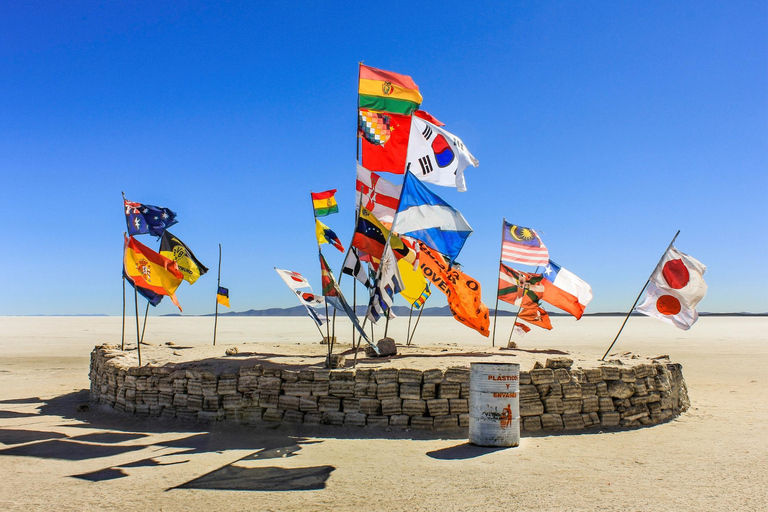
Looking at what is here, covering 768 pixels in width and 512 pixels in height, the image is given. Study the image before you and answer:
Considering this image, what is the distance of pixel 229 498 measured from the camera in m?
6.57

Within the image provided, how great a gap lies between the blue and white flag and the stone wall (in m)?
2.71

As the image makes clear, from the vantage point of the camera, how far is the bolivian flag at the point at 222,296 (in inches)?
732

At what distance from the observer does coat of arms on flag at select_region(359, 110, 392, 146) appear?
12.7m

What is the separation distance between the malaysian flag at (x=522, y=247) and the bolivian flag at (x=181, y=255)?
7.91 metres

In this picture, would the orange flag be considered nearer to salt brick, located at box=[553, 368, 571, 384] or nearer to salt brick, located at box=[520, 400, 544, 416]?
salt brick, located at box=[553, 368, 571, 384]

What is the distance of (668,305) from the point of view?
13.1 m

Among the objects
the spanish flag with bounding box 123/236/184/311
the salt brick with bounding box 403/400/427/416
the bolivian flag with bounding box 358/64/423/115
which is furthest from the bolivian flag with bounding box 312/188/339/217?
the salt brick with bounding box 403/400/427/416

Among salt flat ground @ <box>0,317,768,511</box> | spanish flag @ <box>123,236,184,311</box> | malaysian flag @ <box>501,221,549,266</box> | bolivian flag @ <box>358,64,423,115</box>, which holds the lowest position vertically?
salt flat ground @ <box>0,317,768,511</box>

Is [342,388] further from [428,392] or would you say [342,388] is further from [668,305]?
[668,305]

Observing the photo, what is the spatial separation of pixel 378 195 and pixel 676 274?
6870 millimetres

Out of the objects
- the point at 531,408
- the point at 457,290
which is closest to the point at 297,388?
the point at 531,408

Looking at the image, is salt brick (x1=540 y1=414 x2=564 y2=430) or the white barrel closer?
the white barrel

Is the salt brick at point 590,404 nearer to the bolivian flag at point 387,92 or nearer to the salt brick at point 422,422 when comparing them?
the salt brick at point 422,422

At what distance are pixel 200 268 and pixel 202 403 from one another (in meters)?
4.98
